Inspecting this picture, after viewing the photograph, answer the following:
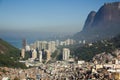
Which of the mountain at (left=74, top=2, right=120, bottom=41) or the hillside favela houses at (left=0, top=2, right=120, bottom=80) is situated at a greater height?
the mountain at (left=74, top=2, right=120, bottom=41)

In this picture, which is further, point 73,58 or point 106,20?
point 106,20

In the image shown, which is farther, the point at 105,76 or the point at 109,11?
the point at 109,11

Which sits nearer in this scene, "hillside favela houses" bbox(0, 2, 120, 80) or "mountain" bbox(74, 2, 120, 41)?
"hillside favela houses" bbox(0, 2, 120, 80)

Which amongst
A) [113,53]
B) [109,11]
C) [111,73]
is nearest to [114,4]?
[109,11]

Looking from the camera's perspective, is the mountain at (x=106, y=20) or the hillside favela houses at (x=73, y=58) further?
the mountain at (x=106, y=20)

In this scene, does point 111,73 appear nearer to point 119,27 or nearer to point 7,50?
point 7,50

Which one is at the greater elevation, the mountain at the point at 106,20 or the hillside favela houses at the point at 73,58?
the mountain at the point at 106,20

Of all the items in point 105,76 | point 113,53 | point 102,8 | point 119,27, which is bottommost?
point 105,76

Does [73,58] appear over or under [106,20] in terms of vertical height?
under
